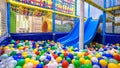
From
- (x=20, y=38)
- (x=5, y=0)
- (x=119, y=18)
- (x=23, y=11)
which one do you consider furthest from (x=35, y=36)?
(x=119, y=18)

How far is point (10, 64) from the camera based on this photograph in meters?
1.50

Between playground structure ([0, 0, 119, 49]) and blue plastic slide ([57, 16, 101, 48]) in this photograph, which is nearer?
blue plastic slide ([57, 16, 101, 48])

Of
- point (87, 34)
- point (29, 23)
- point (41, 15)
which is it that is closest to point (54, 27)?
point (41, 15)

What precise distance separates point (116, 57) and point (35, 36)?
248 cm

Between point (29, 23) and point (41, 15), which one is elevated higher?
point (41, 15)

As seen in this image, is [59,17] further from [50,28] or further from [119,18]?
[119,18]

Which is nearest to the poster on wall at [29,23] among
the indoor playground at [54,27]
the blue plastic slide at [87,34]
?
the indoor playground at [54,27]

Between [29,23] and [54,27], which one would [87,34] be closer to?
[54,27]

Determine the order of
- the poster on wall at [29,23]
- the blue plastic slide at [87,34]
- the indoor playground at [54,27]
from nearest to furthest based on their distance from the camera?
the indoor playground at [54,27], the blue plastic slide at [87,34], the poster on wall at [29,23]

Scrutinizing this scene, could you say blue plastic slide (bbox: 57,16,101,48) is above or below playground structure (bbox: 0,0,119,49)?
below

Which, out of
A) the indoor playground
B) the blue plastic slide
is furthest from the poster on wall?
the blue plastic slide

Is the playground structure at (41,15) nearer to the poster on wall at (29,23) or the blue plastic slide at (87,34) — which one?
the poster on wall at (29,23)

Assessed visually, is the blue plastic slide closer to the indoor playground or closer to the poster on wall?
the indoor playground

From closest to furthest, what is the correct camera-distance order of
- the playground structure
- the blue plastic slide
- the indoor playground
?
the indoor playground → the blue plastic slide → the playground structure
